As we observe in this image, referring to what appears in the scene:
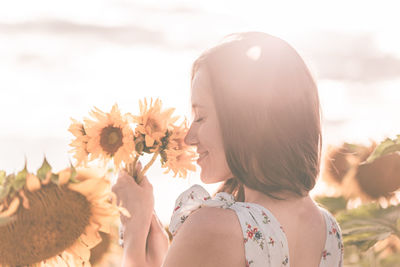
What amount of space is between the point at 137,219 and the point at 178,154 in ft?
0.67

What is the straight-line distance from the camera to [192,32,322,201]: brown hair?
50.6 inches

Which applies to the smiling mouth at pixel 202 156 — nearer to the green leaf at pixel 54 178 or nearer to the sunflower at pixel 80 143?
the sunflower at pixel 80 143

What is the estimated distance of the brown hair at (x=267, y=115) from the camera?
1.29 m

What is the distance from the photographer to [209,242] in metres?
1.17

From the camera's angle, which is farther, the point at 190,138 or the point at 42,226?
the point at 190,138

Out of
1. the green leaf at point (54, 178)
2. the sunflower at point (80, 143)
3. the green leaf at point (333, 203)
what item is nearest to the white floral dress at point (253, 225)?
the sunflower at point (80, 143)

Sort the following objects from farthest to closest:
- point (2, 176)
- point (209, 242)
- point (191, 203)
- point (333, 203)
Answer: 1. point (333, 203)
2. point (191, 203)
3. point (209, 242)
4. point (2, 176)

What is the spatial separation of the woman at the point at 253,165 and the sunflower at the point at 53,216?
0.25 m

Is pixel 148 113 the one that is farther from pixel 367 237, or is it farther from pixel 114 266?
pixel 114 266

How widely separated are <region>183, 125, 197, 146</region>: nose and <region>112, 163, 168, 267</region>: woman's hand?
0.51ft

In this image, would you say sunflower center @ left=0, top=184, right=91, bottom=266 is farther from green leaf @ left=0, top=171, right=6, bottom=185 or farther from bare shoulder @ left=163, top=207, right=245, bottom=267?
bare shoulder @ left=163, top=207, right=245, bottom=267

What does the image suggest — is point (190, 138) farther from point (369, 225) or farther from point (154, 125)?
point (369, 225)

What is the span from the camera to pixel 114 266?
7.40 feet

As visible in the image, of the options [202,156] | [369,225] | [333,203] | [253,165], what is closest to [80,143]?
[202,156]
